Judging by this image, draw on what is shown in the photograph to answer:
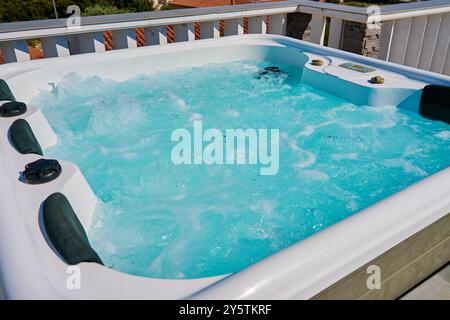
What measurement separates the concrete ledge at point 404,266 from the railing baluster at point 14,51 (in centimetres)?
276

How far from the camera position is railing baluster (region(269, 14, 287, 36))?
12.3 feet

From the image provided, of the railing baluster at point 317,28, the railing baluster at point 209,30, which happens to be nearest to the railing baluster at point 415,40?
the railing baluster at point 317,28

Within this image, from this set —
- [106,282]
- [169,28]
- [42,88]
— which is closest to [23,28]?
[42,88]

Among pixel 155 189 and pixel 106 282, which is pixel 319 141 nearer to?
pixel 155 189

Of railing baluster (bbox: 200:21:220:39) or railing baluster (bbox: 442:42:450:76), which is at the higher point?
railing baluster (bbox: 200:21:220:39)

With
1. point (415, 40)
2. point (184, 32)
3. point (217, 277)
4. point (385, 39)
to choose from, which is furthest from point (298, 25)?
point (217, 277)

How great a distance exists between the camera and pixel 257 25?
3705 mm

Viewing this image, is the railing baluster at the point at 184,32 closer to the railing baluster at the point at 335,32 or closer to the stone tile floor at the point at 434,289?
the railing baluster at the point at 335,32

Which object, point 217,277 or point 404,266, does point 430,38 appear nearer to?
point 404,266

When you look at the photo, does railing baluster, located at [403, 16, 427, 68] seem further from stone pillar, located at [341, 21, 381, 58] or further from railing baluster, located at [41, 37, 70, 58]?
railing baluster, located at [41, 37, 70, 58]

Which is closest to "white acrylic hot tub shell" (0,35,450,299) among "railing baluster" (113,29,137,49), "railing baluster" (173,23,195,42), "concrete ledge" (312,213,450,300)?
"concrete ledge" (312,213,450,300)

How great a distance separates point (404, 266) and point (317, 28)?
2.95m

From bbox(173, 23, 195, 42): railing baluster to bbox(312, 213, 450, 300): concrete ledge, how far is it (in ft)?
8.78

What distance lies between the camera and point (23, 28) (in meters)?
2.61
